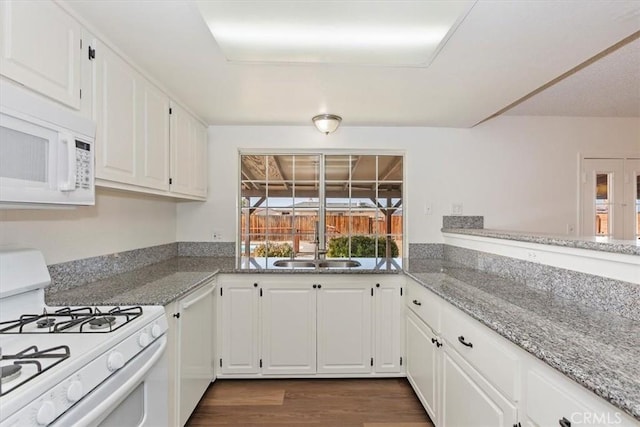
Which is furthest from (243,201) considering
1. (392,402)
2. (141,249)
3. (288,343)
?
(392,402)

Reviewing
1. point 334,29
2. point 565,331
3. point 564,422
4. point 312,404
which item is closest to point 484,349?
point 565,331

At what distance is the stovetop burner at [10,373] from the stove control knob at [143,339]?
0.40 m

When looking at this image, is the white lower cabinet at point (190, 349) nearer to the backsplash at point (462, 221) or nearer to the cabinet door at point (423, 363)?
the cabinet door at point (423, 363)

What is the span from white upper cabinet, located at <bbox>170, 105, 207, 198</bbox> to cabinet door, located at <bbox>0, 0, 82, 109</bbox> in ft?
2.96

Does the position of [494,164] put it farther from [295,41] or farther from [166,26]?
[166,26]

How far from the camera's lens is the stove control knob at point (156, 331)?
1.32m

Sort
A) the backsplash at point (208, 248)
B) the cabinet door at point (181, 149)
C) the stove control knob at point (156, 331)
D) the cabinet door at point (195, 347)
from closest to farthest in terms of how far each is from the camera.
A: the stove control knob at point (156, 331) < the cabinet door at point (195, 347) < the cabinet door at point (181, 149) < the backsplash at point (208, 248)

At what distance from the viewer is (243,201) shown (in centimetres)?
303

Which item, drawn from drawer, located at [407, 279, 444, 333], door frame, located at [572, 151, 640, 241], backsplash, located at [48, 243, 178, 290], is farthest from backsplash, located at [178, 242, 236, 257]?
door frame, located at [572, 151, 640, 241]

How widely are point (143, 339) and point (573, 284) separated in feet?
6.21

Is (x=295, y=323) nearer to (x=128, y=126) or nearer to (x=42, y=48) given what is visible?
(x=128, y=126)

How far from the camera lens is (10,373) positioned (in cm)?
80

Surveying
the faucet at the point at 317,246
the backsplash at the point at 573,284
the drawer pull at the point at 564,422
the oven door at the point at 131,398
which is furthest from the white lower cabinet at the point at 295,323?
the drawer pull at the point at 564,422

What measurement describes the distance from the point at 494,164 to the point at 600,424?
8.61 feet
